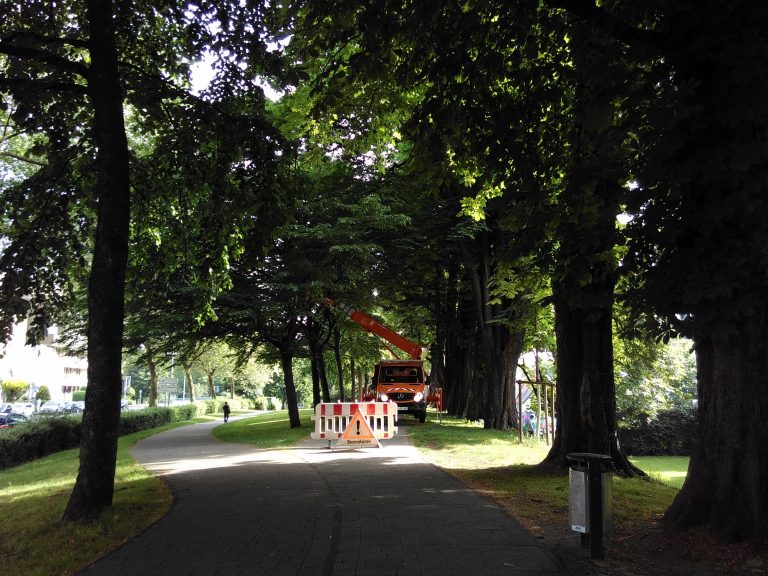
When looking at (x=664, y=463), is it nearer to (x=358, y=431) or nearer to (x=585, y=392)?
(x=358, y=431)

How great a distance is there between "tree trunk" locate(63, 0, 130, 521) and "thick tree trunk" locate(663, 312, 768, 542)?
7043mm

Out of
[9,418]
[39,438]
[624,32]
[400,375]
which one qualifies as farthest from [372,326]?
[9,418]

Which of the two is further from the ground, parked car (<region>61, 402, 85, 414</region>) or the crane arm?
the crane arm

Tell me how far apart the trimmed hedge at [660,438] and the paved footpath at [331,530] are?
24008 millimetres

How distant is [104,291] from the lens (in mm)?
8305

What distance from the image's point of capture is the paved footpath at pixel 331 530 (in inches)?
213

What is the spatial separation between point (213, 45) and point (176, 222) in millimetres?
3595

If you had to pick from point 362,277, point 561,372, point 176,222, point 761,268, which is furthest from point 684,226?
point 362,277

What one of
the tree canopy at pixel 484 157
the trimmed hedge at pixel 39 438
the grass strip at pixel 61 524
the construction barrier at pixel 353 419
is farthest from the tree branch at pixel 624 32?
the trimmed hedge at pixel 39 438

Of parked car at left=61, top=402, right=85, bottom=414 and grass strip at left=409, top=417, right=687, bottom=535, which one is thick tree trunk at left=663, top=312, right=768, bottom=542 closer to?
grass strip at left=409, top=417, right=687, bottom=535

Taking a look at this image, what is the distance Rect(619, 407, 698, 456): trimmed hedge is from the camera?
31.4 meters

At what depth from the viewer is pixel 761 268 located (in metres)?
5.11

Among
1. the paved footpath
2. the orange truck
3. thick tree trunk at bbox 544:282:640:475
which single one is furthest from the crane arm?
thick tree trunk at bbox 544:282:640:475

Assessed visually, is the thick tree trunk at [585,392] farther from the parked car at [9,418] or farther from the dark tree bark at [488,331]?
the parked car at [9,418]
